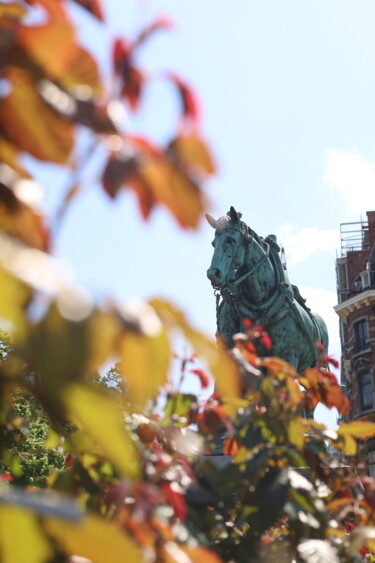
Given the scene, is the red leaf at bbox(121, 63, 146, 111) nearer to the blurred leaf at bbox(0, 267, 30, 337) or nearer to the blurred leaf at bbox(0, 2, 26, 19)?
the blurred leaf at bbox(0, 2, 26, 19)

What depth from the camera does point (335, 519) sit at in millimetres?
2393

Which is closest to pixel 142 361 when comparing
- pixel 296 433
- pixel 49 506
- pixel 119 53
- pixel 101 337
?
pixel 101 337

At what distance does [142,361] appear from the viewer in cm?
88

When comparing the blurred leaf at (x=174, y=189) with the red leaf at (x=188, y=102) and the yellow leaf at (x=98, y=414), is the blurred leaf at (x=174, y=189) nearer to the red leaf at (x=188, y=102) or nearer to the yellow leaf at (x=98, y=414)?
the red leaf at (x=188, y=102)

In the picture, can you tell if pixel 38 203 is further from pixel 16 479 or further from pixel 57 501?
pixel 16 479

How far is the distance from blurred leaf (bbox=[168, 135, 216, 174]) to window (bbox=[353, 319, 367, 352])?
4111cm

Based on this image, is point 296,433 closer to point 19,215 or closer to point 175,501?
point 175,501

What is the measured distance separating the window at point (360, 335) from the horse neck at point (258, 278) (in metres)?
31.5

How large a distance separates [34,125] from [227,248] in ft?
30.8

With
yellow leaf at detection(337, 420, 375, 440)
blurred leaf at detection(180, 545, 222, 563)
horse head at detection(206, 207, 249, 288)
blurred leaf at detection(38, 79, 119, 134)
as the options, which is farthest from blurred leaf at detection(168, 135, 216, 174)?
horse head at detection(206, 207, 249, 288)

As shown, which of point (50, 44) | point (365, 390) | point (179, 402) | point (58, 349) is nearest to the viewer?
point (58, 349)

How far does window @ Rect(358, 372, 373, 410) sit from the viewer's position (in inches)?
1575

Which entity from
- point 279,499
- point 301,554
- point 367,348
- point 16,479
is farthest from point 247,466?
point 367,348

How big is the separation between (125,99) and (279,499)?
50.3 inches
